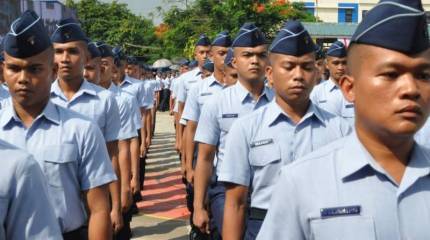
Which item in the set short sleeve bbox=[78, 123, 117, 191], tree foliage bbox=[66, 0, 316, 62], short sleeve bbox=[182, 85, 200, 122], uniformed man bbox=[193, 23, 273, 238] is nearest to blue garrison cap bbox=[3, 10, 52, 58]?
short sleeve bbox=[78, 123, 117, 191]

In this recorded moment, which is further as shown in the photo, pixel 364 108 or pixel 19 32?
pixel 19 32

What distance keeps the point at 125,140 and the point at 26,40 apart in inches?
97.1

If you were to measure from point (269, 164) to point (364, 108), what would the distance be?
187cm

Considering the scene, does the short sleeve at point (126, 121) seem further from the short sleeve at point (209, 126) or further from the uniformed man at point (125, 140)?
the short sleeve at point (209, 126)

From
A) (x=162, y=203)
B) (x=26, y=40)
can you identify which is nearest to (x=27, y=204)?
(x=26, y=40)

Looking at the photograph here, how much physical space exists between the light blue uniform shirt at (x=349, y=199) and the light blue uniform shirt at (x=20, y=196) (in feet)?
2.37

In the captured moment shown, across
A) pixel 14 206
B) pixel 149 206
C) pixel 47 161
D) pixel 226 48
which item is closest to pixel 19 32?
Result: pixel 47 161

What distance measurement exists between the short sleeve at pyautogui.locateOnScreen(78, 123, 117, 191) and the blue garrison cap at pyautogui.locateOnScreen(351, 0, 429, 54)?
6.26ft

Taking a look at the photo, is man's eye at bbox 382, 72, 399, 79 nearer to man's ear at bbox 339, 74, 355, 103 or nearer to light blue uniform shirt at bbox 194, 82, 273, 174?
man's ear at bbox 339, 74, 355, 103

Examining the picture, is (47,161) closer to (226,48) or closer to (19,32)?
(19,32)

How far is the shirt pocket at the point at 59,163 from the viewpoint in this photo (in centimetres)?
375

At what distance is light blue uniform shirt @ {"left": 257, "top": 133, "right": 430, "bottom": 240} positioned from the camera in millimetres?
2141

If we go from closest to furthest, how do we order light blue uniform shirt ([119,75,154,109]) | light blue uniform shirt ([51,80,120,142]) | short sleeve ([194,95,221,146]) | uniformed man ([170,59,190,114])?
light blue uniform shirt ([51,80,120,142]), short sleeve ([194,95,221,146]), light blue uniform shirt ([119,75,154,109]), uniformed man ([170,59,190,114])

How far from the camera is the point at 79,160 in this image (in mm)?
3836
